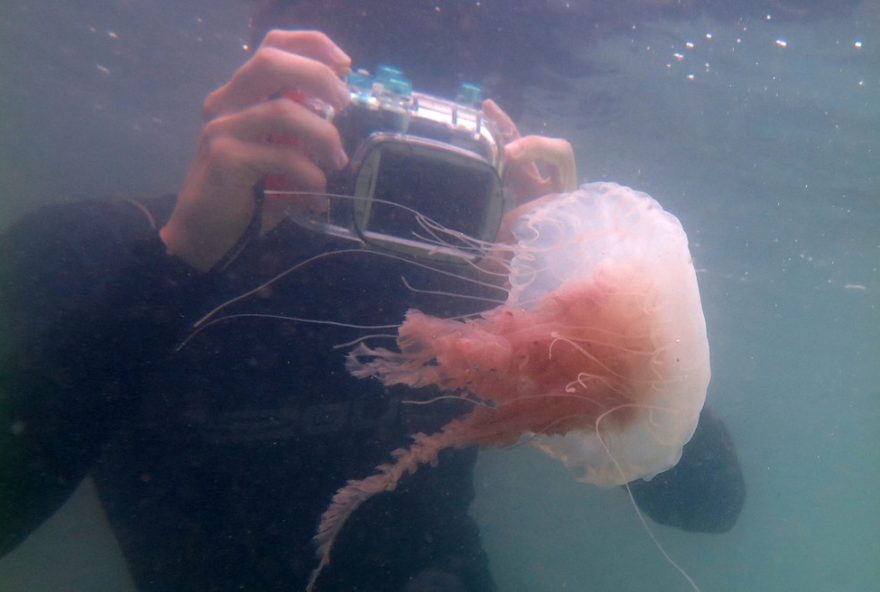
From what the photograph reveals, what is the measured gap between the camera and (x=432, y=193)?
7.49ft

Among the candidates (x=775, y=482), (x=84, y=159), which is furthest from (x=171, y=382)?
(x=775, y=482)

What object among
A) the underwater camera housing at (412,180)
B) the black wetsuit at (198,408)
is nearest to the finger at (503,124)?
the underwater camera housing at (412,180)

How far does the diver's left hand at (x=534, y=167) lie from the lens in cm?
271

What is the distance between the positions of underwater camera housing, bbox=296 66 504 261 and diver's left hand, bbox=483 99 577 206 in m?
0.35

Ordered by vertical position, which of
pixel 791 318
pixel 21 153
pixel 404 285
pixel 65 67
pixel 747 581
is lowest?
pixel 747 581

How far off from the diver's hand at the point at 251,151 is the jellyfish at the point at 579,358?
810mm

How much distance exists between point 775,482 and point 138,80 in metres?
99.6

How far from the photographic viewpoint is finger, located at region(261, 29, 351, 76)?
2521mm

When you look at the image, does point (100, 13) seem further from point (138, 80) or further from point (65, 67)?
point (65, 67)

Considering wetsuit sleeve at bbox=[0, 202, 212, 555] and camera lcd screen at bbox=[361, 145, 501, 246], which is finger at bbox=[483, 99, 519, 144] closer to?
camera lcd screen at bbox=[361, 145, 501, 246]

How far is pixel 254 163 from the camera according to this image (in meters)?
2.24

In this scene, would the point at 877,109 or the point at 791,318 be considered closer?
the point at 877,109

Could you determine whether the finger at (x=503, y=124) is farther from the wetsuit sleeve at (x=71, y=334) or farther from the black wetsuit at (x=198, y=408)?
the wetsuit sleeve at (x=71, y=334)

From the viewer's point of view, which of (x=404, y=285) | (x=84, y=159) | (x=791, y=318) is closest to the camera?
(x=404, y=285)
